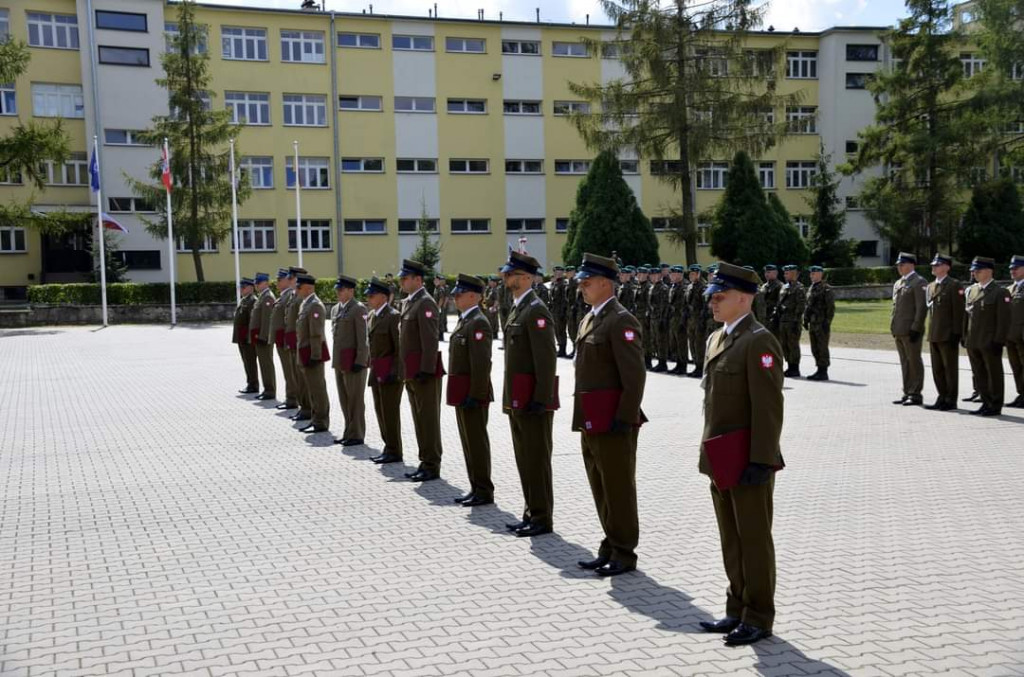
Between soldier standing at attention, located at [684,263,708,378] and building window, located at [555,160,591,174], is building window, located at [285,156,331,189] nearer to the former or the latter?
building window, located at [555,160,591,174]

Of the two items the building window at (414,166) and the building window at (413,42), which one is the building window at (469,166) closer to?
the building window at (414,166)

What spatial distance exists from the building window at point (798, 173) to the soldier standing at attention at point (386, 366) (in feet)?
154

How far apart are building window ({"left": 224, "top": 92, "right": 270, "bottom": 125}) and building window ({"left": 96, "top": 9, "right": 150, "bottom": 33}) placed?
15.5 ft

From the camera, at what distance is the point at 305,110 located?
4594 centimetres

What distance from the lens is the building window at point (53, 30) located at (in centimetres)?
4272

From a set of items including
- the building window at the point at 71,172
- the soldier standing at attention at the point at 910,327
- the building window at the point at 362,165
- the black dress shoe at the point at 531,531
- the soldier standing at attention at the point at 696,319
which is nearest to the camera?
the black dress shoe at the point at 531,531

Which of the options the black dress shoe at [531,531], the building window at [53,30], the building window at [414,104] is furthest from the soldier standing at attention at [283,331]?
the building window at [53,30]

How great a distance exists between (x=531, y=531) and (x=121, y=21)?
142 ft

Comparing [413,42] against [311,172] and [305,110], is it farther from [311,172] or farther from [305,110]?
[311,172]

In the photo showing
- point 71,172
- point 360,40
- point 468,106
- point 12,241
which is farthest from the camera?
point 468,106

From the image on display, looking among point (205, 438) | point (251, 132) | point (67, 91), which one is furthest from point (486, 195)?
point (205, 438)

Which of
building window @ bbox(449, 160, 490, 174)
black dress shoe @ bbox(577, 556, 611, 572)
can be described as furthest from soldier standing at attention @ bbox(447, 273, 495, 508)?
building window @ bbox(449, 160, 490, 174)

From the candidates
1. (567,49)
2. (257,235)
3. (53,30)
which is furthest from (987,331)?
(53,30)

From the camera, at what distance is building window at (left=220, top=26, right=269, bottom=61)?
147 ft
